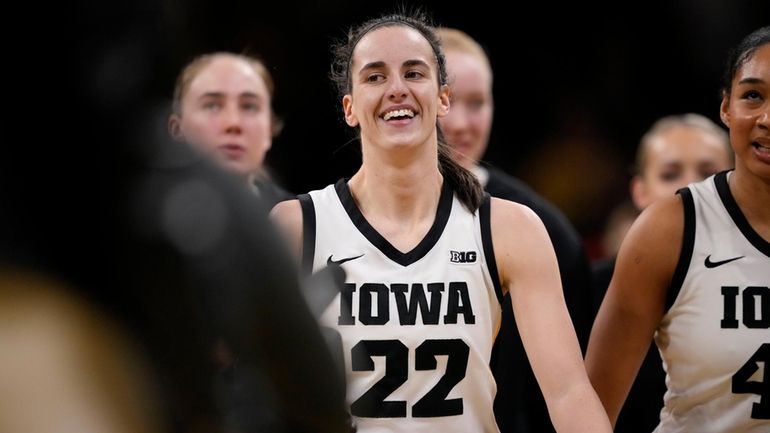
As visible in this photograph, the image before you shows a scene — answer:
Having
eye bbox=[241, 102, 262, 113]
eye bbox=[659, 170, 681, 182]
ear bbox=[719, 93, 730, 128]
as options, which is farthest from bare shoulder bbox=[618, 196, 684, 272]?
eye bbox=[241, 102, 262, 113]

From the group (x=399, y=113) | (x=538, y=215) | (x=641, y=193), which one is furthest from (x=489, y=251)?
(x=641, y=193)

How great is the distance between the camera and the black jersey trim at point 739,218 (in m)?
2.88

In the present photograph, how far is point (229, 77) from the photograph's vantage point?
3.89 m

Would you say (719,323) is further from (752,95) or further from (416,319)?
(416,319)

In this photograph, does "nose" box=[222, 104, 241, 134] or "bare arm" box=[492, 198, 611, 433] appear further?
"nose" box=[222, 104, 241, 134]

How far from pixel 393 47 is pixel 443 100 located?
0.73ft

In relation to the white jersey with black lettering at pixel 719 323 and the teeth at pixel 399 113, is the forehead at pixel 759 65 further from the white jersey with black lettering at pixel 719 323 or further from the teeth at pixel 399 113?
the teeth at pixel 399 113

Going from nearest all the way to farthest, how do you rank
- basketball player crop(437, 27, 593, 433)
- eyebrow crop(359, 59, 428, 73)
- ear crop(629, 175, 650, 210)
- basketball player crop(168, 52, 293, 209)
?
eyebrow crop(359, 59, 428, 73), basketball player crop(437, 27, 593, 433), basketball player crop(168, 52, 293, 209), ear crop(629, 175, 650, 210)

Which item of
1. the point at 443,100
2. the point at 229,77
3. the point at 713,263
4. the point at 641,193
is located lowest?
the point at 713,263

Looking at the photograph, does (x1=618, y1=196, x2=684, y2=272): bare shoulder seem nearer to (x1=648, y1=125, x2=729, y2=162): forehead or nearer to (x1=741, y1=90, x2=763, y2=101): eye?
(x1=741, y1=90, x2=763, y2=101): eye

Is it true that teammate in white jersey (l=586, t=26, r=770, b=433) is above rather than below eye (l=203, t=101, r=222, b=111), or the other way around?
below

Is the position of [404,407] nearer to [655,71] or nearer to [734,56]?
[734,56]

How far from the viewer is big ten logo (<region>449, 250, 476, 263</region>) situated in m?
2.71

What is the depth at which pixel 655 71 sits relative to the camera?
21.8 feet
